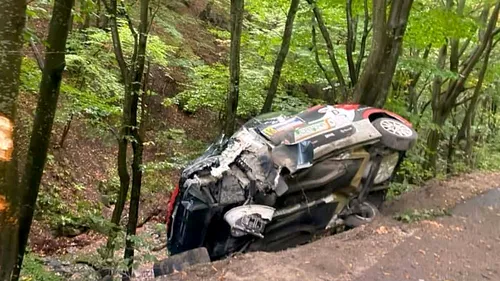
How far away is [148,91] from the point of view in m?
16.5

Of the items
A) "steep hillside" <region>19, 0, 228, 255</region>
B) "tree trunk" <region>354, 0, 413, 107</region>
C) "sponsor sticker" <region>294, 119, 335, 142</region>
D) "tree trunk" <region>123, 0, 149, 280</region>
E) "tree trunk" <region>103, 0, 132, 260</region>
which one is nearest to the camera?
"sponsor sticker" <region>294, 119, 335, 142</region>

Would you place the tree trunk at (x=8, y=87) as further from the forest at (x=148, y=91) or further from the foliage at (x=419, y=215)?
the foliage at (x=419, y=215)

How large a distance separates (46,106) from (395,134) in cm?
505

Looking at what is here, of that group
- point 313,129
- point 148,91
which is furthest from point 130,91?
point 148,91

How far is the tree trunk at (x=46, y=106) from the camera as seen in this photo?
5613mm

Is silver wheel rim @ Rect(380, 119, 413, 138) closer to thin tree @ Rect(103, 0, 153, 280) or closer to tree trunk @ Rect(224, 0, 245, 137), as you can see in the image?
tree trunk @ Rect(224, 0, 245, 137)

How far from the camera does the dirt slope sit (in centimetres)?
529

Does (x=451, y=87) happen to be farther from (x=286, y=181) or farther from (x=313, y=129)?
(x=286, y=181)

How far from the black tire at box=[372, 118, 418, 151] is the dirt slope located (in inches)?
44.3

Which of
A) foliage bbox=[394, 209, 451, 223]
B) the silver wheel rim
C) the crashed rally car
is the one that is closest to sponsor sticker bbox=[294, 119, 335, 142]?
the crashed rally car

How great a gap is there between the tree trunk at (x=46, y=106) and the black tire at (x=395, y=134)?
15.5 ft

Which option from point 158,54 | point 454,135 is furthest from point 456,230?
point 454,135

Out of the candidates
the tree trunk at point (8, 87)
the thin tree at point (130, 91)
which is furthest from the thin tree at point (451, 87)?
the tree trunk at point (8, 87)

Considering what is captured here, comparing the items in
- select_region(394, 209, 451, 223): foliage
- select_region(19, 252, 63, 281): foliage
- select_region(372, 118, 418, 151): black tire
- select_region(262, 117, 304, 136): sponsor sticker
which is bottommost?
select_region(19, 252, 63, 281): foliage
